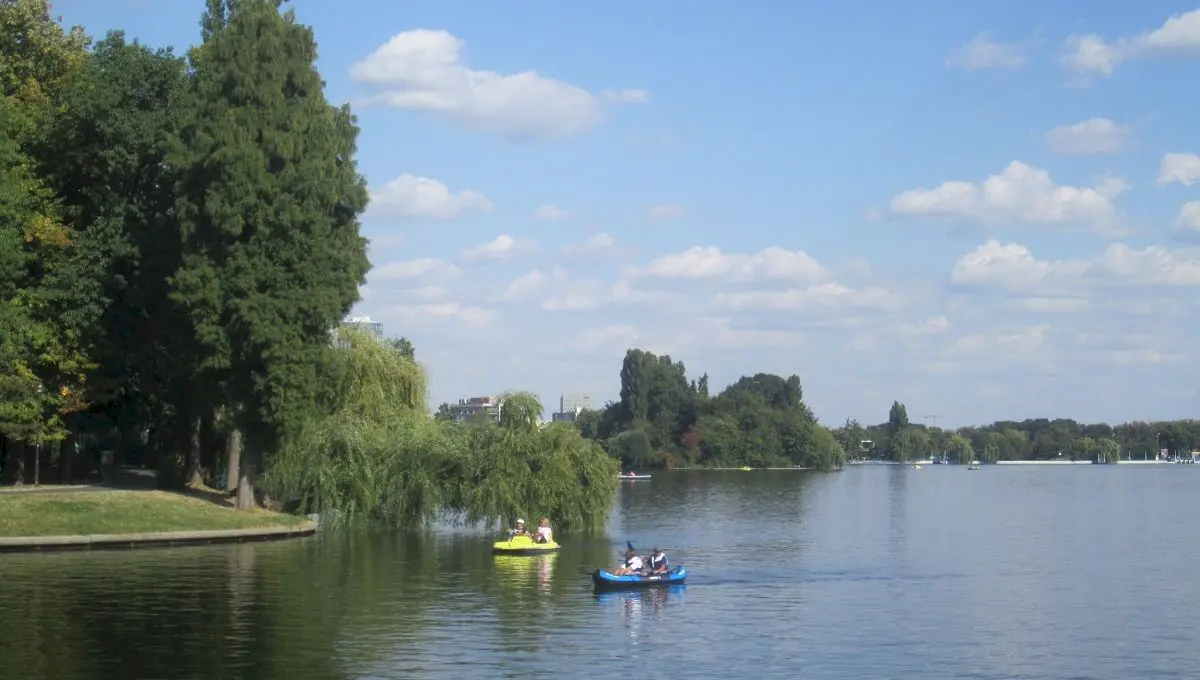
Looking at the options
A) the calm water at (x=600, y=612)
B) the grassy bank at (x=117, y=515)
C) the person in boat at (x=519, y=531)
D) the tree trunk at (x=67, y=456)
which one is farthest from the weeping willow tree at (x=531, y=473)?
the tree trunk at (x=67, y=456)

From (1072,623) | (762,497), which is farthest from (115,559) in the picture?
(762,497)

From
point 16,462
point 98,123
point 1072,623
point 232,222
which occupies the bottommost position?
point 1072,623

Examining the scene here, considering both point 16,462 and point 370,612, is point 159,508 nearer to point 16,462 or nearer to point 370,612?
point 16,462

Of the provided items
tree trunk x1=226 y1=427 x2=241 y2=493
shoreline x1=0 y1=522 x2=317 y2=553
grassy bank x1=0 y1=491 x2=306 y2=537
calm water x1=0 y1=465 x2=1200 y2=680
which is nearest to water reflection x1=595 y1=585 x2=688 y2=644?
calm water x1=0 y1=465 x2=1200 y2=680

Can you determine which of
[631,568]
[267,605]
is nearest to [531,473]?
[631,568]

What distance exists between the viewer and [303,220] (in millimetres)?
59125

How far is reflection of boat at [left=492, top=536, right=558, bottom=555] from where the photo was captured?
53.8 m

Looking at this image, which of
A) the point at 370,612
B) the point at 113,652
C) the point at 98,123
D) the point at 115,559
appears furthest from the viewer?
the point at 98,123

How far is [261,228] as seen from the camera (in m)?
58.7

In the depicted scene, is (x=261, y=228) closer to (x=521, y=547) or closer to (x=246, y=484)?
(x=246, y=484)

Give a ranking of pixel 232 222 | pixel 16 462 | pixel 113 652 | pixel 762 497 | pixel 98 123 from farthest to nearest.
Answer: pixel 762 497, pixel 16 462, pixel 98 123, pixel 232 222, pixel 113 652

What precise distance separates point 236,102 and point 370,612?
29204mm

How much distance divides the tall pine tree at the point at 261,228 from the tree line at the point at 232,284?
91 mm

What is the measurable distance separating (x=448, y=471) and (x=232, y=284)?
1213 centimetres
